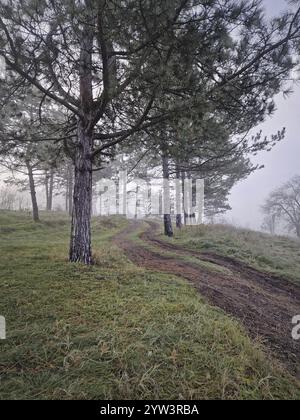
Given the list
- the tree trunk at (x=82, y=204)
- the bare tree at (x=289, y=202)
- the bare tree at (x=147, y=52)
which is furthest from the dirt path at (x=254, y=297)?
the bare tree at (x=289, y=202)

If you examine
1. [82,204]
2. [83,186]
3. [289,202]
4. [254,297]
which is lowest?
[254,297]

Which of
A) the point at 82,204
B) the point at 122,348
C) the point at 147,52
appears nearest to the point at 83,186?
the point at 82,204

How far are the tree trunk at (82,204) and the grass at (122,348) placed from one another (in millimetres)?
1042

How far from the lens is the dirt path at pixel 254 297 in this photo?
327 centimetres

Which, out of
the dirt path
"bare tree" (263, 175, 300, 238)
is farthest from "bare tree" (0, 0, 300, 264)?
"bare tree" (263, 175, 300, 238)

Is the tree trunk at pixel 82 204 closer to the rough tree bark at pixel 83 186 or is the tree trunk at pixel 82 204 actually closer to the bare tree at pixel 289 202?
the rough tree bark at pixel 83 186

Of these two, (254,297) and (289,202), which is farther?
(289,202)

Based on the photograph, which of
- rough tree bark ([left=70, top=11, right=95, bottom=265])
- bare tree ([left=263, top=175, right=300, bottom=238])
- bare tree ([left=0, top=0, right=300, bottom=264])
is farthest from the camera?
bare tree ([left=263, top=175, right=300, bottom=238])

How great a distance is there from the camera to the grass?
2043mm

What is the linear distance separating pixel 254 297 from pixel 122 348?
140 inches

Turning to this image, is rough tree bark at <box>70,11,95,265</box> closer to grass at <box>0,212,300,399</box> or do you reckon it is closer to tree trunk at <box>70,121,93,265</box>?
tree trunk at <box>70,121,93,265</box>

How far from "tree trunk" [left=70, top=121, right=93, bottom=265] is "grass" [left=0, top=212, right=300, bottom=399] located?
1.04 meters

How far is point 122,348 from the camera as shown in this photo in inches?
97.4

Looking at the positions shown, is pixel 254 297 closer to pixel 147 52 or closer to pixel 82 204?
pixel 82 204
